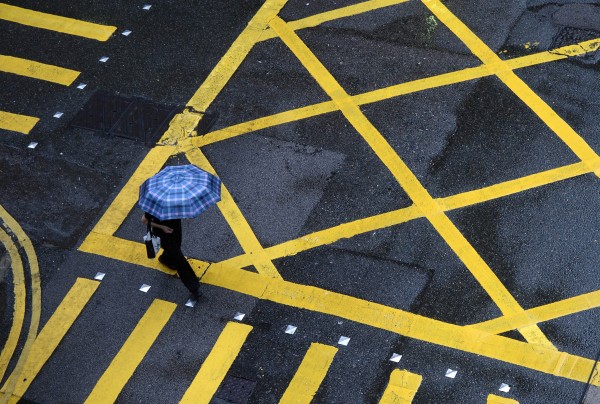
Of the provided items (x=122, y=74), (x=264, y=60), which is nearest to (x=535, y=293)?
(x=264, y=60)

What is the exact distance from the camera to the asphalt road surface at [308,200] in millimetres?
9336

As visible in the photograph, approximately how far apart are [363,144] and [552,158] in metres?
2.33

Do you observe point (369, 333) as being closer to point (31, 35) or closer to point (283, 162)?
point (283, 162)

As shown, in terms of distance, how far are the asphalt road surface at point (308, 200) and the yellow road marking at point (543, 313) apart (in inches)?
1.0

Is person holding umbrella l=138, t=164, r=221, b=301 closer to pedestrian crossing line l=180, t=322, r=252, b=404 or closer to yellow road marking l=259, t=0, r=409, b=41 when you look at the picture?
pedestrian crossing line l=180, t=322, r=252, b=404

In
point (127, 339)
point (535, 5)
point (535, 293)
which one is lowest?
point (127, 339)

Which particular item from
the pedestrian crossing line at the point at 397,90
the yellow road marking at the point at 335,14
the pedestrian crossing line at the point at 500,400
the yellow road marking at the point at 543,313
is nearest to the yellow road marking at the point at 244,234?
the pedestrian crossing line at the point at 397,90

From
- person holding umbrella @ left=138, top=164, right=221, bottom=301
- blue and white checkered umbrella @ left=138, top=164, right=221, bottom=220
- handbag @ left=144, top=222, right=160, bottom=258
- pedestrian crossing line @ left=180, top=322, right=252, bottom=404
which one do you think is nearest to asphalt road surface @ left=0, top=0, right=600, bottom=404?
pedestrian crossing line @ left=180, top=322, right=252, bottom=404

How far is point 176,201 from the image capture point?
9.02 metres

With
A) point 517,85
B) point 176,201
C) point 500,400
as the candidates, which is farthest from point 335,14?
point 500,400

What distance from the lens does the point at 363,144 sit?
1155 cm

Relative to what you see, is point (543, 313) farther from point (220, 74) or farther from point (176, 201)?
point (220, 74)

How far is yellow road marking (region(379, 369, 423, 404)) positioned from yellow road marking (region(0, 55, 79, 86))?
6.59 meters

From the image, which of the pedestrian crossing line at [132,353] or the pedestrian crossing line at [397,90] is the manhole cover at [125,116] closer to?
the pedestrian crossing line at [397,90]
